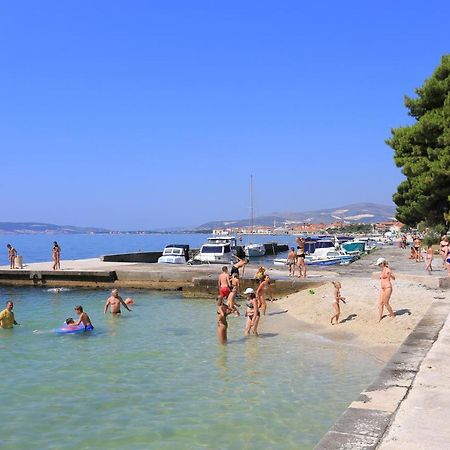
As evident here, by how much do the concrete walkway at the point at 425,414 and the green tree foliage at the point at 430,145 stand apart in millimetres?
28112

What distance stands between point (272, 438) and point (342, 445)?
114 inches

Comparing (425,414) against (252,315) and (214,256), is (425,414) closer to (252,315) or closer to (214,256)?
(252,315)

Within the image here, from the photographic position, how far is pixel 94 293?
2878 centimetres

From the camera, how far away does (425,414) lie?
6.58 m

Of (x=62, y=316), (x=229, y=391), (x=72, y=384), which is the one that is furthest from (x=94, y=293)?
(x=229, y=391)

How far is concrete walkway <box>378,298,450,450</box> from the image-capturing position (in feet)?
18.6

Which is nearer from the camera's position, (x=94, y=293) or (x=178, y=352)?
(x=178, y=352)

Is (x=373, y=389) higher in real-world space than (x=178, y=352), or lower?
higher

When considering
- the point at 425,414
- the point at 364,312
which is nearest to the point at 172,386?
the point at 425,414

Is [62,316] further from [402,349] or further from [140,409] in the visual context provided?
[402,349]

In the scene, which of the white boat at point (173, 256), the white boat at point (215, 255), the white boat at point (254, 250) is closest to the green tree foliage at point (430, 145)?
the white boat at point (215, 255)

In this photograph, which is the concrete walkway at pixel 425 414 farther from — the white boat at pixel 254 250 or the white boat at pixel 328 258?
the white boat at pixel 254 250

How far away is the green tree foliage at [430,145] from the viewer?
115ft

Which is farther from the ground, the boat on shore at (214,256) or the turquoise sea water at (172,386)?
the boat on shore at (214,256)
